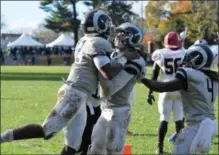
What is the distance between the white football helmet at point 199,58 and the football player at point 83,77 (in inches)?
23.0

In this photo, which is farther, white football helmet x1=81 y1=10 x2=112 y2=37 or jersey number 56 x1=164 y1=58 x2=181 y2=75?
jersey number 56 x1=164 y1=58 x2=181 y2=75

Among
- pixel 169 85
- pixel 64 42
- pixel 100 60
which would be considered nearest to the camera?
pixel 169 85

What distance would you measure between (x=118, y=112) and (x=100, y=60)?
25.0 inches

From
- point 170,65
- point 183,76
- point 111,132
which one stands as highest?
point 183,76

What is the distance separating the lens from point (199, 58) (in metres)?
6.26

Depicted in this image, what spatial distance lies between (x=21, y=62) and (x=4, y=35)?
3936 cm

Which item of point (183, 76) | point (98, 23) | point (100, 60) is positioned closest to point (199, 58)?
point (183, 76)

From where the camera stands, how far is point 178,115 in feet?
33.6

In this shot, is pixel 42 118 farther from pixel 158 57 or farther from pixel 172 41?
pixel 172 41

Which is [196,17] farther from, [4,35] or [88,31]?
[88,31]

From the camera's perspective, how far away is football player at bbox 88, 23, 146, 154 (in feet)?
21.5

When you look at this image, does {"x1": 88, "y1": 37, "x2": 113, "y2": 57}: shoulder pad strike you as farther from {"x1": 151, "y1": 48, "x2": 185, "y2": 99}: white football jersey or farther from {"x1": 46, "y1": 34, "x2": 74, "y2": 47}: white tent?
{"x1": 46, "y1": 34, "x2": 74, "y2": 47}: white tent

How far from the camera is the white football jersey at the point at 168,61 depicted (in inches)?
388

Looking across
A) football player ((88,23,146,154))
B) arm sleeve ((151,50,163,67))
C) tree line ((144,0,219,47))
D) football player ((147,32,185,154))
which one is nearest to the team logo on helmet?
football player ((147,32,185,154))
